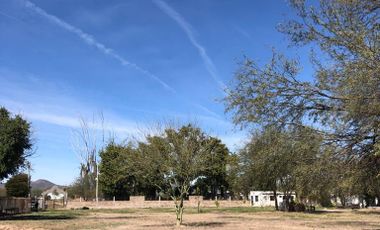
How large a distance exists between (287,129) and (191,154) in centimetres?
1769

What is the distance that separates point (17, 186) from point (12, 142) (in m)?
37.5

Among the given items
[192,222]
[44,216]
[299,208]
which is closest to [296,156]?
[192,222]

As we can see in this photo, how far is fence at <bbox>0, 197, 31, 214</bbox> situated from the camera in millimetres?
46537

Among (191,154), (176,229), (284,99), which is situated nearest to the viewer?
(284,99)

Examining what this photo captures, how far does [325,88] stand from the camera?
440 inches

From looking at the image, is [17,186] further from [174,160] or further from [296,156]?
[296,156]

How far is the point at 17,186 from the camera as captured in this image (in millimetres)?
68688

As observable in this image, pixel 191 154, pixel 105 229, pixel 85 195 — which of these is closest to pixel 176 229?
pixel 105 229

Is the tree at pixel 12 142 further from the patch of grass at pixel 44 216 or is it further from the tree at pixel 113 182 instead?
the tree at pixel 113 182

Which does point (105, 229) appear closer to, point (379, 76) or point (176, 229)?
point (176, 229)

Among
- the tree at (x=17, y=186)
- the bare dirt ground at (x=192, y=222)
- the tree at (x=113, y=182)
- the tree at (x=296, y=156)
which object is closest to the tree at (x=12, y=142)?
the bare dirt ground at (x=192, y=222)

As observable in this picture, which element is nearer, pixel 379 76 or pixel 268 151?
pixel 379 76

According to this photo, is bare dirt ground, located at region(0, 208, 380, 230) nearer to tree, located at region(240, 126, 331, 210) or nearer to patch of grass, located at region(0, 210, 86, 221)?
patch of grass, located at region(0, 210, 86, 221)

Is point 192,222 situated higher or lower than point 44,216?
lower
